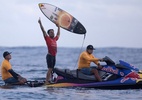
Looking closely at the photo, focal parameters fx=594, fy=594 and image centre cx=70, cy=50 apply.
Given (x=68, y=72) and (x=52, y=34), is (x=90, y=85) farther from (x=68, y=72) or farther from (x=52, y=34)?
(x=52, y=34)

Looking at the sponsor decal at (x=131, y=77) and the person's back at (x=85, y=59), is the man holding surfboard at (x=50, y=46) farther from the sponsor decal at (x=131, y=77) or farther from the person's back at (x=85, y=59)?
the sponsor decal at (x=131, y=77)

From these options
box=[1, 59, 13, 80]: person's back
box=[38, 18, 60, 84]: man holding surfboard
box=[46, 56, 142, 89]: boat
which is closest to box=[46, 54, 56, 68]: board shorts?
box=[38, 18, 60, 84]: man holding surfboard

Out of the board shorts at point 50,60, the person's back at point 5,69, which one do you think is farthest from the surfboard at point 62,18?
the person's back at point 5,69

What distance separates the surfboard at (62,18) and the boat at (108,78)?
92.9 inches

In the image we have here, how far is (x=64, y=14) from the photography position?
2427cm

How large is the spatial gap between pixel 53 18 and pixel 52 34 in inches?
57.1

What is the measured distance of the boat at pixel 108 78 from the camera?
21.9 m

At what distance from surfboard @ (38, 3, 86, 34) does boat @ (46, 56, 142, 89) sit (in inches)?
92.9

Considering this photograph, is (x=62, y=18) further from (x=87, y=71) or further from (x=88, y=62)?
(x=87, y=71)

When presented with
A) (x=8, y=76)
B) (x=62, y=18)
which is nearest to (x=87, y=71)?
(x=62, y=18)

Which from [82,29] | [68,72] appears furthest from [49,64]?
[82,29]

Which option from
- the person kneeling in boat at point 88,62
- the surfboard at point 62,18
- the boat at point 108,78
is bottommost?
the boat at point 108,78

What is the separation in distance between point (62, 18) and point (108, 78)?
3.51 meters

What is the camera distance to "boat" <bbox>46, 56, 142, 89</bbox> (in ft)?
72.0
